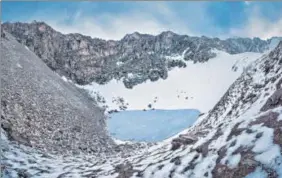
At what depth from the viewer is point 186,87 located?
71.0m

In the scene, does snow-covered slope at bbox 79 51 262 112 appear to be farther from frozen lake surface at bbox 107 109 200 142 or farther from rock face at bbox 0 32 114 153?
rock face at bbox 0 32 114 153

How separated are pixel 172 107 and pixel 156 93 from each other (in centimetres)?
943

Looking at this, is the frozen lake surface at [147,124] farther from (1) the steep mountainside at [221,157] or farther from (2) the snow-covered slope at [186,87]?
(1) the steep mountainside at [221,157]

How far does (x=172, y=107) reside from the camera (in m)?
61.8

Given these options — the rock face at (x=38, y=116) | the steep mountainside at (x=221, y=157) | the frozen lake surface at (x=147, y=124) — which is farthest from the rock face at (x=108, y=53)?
the steep mountainside at (x=221, y=157)

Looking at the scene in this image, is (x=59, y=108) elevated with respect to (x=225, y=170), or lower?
elevated

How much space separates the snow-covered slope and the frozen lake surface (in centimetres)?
581

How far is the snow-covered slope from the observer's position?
210ft

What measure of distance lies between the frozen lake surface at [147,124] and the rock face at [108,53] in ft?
65.9

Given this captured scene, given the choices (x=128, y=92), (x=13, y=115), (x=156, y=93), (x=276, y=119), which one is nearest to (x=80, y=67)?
(x=128, y=92)

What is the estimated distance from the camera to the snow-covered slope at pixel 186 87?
63.9 m

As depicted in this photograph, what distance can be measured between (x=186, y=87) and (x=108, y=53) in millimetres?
26275

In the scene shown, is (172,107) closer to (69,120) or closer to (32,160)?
(69,120)

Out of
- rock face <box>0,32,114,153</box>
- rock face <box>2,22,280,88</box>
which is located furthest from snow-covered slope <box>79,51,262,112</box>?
rock face <box>0,32,114,153</box>
